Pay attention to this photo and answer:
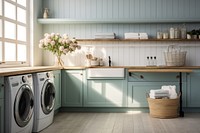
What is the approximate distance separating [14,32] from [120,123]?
218 cm

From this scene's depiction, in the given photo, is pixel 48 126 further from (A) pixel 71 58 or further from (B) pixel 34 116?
(A) pixel 71 58

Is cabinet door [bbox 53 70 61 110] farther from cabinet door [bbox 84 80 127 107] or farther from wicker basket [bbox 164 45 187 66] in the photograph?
wicker basket [bbox 164 45 187 66]

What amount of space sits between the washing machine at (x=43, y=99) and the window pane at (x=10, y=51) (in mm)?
655

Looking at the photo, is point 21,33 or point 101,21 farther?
point 101,21

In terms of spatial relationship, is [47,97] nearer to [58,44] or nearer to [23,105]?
[23,105]

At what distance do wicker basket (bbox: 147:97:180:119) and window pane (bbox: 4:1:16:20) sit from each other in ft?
8.43

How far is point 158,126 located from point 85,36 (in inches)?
97.5

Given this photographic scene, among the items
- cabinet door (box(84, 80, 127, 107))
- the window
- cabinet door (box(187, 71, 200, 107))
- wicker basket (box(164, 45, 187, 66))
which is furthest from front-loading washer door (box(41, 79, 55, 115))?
cabinet door (box(187, 71, 200, 107))

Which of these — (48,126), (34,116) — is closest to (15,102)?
(34,116)

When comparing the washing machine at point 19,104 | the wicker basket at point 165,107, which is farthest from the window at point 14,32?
the wicker basket at point 165,107

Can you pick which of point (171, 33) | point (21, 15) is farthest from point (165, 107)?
point (21, 15)

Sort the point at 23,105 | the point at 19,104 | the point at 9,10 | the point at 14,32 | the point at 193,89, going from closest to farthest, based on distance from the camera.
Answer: the point at 19,104 < the point at 23,105 < the point at 9,10 < the point at 14,32 < the point at 193,89

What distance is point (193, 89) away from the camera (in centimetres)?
531

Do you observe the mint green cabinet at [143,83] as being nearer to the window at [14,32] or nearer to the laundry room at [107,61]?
the laundry room at [107,61]
